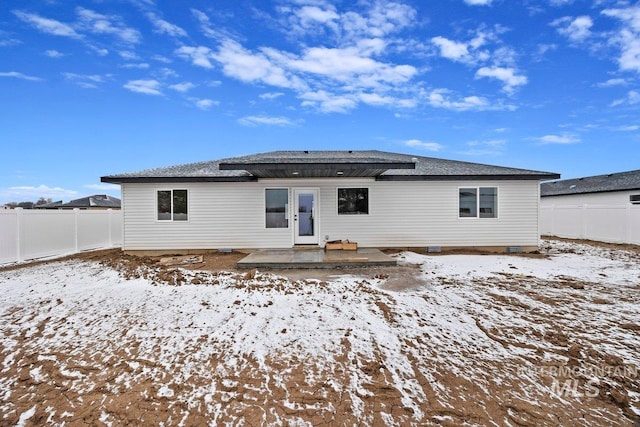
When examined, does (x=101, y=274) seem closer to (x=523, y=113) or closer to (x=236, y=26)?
(x=236, y=26)

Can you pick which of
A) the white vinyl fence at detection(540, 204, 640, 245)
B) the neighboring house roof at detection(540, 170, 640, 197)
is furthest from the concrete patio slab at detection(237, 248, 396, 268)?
the neighboring house roof at detection(540, 170, 640, 197)

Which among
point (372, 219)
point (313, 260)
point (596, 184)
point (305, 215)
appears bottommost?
point (313, 260)

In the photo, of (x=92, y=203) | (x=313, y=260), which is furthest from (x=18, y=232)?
(x=92, y=203)

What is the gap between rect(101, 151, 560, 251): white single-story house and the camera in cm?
987

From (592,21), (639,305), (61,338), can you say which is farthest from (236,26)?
(639,305)

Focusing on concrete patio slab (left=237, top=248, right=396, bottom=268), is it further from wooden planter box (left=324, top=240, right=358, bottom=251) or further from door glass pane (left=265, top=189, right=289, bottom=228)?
door glass pane (left=265, top=189, right=289, bottom=228)

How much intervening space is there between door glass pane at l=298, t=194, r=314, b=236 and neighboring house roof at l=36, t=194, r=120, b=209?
28242 millimetres

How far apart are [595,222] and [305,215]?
45.7 ft

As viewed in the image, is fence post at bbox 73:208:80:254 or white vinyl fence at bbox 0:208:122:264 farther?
fence post at bbox 73:208:80:254

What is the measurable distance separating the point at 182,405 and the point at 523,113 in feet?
61.8

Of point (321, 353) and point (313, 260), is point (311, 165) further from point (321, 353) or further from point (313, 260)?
point (321, 353)

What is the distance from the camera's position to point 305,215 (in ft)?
33.5

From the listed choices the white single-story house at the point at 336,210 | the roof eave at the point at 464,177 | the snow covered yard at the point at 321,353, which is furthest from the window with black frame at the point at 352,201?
the snow covered yard at the point at 321,353

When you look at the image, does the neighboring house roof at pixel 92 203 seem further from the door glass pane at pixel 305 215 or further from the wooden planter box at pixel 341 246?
the wooden planter box at pixel 341 246
